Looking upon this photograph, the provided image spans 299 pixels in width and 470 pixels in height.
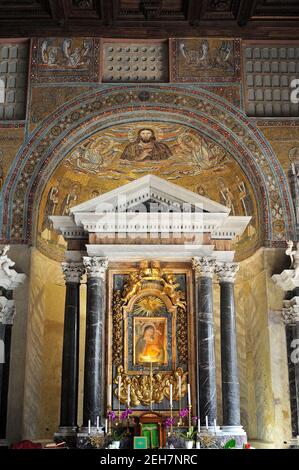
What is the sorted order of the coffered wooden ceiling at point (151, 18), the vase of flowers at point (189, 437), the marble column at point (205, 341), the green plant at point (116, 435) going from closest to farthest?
1. the vase of flowers at point (189, 437)
2. the green plant at point (116, 435)
3. the marble column at point (205, 341)
4. the coffered wooden ceiling at point (151, 18)

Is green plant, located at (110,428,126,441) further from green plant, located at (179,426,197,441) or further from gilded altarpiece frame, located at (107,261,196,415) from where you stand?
green plant, located at (179,426,197,441)

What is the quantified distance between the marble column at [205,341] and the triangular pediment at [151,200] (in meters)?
1.12

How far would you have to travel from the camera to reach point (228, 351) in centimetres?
1263

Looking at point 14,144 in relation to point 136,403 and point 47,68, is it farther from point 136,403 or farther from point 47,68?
point 136,403

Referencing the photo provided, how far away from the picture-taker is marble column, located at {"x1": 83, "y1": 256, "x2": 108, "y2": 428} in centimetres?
1191

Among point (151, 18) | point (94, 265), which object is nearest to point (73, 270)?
point (94, 265)

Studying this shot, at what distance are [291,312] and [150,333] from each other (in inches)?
129

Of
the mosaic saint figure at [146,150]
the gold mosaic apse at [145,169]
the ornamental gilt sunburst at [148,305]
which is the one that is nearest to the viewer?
the ornamental gilt sunburst at [148,305]

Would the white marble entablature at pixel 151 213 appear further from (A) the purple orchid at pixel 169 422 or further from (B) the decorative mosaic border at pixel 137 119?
(A) the purple orchid at pixel 169 422

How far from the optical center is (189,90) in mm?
15297

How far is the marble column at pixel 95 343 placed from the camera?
11912 millimetres

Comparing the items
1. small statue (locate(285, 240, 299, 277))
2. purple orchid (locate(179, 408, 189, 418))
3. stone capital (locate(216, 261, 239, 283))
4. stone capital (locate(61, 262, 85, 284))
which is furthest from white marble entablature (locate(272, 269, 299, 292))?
stone capital (locate(61, 262, 85, 284))

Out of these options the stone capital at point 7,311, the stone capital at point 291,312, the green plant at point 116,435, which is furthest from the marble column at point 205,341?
the stone capital at point 7,311

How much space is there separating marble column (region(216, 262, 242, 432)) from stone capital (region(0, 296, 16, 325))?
15.2 ft
